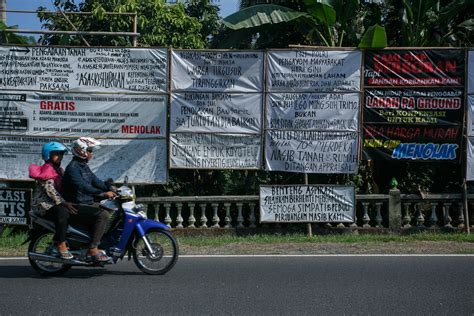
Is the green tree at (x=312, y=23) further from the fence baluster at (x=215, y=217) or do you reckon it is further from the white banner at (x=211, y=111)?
the fence baluster at (x=215, y=217)

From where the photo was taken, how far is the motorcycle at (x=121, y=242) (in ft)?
25.0

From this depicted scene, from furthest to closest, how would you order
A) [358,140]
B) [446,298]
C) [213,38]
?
[213,38]
[358,140]
[446,298]

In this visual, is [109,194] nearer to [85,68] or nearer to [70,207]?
[70,207]

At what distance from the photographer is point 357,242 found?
10.1 meters

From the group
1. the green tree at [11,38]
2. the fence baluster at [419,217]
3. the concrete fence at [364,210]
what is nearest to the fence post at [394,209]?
the concrete fence at [364,210]

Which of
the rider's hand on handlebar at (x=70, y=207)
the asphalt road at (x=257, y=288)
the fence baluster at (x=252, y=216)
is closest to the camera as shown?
the asphalt road at (x=257, y=288)

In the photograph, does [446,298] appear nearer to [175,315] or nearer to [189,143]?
[175,315]

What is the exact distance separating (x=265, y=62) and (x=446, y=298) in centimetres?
541

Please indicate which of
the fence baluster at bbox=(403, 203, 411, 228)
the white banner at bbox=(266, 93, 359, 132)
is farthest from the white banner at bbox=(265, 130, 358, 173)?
the fence baluster at bbox=(403, 203, 411, 228)

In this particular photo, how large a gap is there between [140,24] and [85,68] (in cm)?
333

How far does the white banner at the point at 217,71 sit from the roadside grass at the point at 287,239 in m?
2.45

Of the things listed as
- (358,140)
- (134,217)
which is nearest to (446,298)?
(134,217)

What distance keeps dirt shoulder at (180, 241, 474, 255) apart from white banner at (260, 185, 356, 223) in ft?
2.63

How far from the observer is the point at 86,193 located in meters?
7.70
